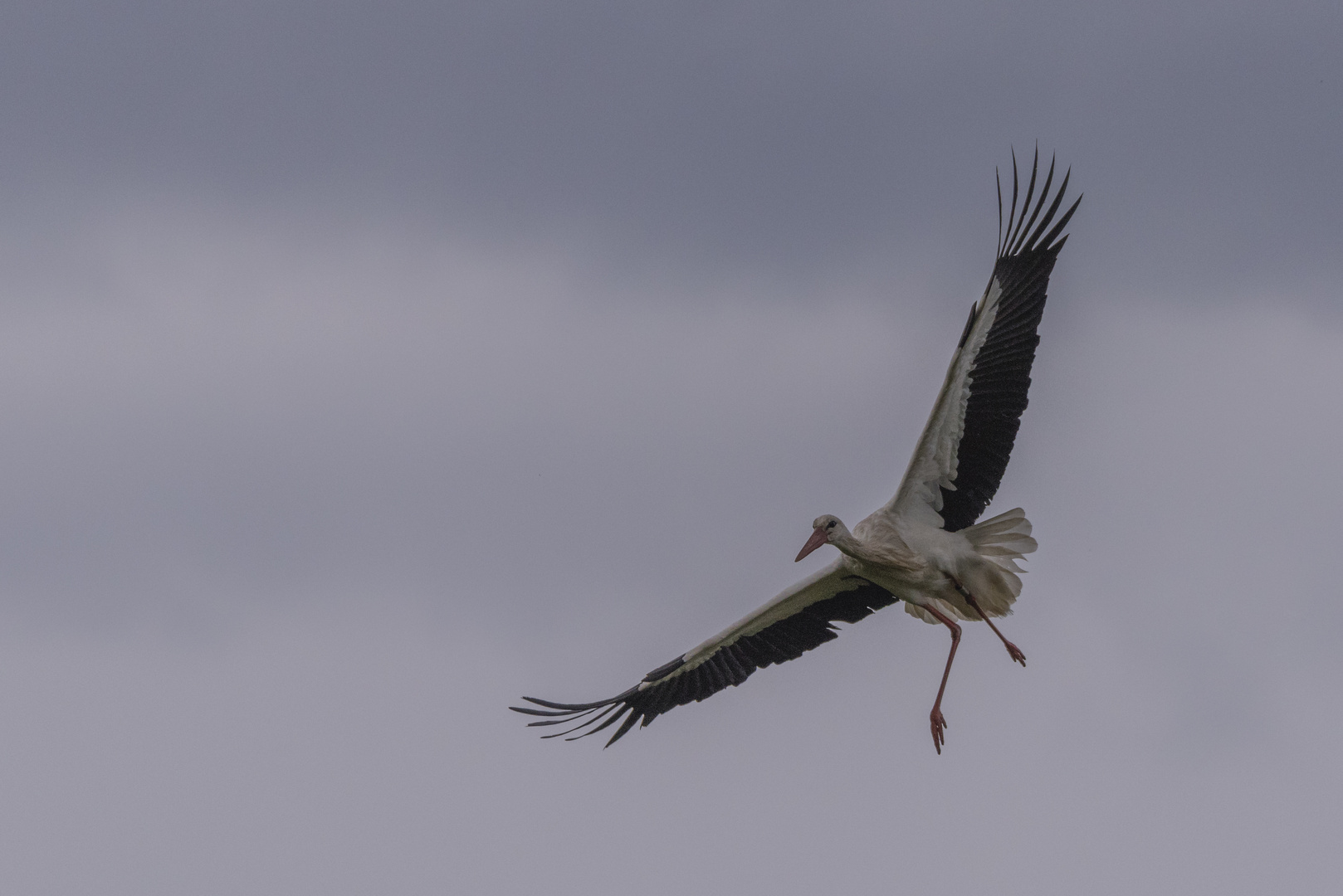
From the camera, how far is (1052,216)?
51.9 ft

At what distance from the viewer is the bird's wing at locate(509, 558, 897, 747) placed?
1727cm

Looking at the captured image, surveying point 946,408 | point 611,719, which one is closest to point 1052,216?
point 946,408

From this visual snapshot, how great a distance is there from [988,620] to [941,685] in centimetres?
65

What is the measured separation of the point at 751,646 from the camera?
1753 centimetres

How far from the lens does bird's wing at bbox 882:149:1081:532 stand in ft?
50.8

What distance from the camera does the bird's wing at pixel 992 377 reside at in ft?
50.8

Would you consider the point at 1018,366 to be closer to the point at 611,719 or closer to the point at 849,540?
the point at 849,540

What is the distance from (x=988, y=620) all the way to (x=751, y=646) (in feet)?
7.36

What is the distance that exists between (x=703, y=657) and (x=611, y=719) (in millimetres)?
→ 974

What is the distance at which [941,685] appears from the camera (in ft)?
53.3

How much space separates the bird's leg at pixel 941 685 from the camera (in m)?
15.7

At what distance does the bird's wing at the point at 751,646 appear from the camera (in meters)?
17.3

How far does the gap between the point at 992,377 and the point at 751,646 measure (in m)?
3.48

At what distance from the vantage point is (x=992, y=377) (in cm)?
1559
